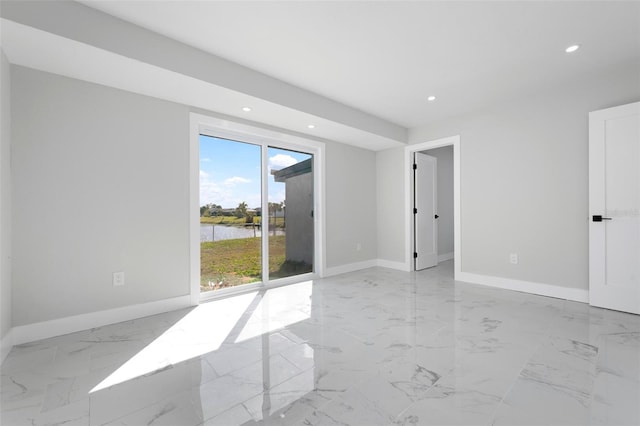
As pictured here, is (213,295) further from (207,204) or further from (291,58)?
(291,58)

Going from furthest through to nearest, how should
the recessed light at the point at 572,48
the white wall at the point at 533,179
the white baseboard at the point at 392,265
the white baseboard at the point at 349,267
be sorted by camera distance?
1. the white baseboard at the point at 392,265
2. the white baseboard at the point at 349,267
3. the white wall at the point at 533,179
4. the recessed light at the point at 572,48

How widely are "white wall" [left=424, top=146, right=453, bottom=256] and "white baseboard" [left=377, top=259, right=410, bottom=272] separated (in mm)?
1355

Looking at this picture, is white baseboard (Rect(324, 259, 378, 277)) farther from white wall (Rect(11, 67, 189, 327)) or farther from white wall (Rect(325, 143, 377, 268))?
white wall (Rect(11, 67, 189, 327))

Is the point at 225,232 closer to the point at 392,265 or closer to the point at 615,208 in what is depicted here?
the point at 392,265

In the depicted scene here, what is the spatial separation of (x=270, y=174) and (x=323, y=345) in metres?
2.51

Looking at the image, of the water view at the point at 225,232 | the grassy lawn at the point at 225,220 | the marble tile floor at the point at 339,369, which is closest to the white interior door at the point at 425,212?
the marble tile floor at the point at 339,369

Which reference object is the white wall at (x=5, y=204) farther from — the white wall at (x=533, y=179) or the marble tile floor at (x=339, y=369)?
the white wall at (x=533, y=179)

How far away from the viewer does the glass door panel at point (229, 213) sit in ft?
11.2

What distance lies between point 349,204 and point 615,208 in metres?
3.27

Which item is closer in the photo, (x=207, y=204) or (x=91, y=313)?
(x=91, y=313)

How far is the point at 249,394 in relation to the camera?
1.60 meters

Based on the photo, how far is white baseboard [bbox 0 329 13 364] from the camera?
6.43 feet

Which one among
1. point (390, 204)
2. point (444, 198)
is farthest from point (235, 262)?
point (444, 198)

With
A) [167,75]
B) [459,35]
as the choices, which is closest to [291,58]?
[167,75]
